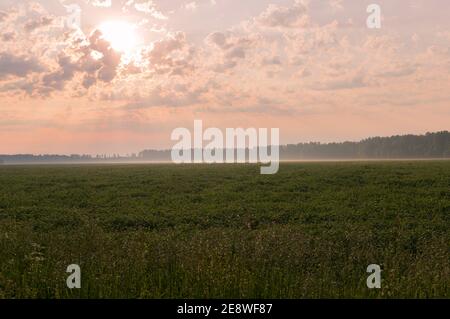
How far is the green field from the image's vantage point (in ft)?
25.9

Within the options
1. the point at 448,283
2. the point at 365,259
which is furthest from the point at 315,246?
the point at 448,283

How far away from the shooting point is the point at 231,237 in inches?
606

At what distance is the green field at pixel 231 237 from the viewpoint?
7.89 metres

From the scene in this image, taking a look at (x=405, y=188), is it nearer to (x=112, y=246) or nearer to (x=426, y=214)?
(x=426, y=214)

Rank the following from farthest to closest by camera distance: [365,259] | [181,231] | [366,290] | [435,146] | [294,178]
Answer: [435,146] → [294,178] → [181,231] → [365,259] → [366,290]

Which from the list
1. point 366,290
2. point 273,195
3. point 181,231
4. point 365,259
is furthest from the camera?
point 273,195

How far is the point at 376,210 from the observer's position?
Result: 67.9 feet

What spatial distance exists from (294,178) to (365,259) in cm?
2126

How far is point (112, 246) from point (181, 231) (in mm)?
4941

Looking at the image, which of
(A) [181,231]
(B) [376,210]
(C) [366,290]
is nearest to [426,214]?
(B) [376,210]

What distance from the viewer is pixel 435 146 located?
180 metres
